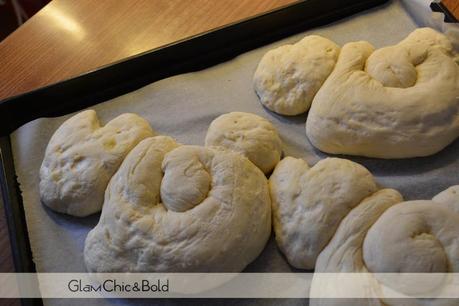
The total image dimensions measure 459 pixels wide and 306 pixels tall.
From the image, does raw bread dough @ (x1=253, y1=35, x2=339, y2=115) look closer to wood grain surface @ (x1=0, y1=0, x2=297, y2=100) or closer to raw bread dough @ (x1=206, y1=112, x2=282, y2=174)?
raw bread dough @ (x1=206, y1=112, x2=282, y2=174)

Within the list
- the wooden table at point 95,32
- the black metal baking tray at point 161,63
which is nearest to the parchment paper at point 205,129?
the black metal baking tray at point 161,63

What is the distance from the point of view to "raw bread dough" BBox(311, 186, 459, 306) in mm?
799

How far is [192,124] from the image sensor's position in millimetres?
1212

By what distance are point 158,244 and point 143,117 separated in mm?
455

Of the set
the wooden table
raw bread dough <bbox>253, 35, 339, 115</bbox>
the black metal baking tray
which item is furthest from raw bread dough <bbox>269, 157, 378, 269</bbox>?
the wooden table

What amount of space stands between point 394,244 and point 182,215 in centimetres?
40

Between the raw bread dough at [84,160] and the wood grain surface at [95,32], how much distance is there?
311mm

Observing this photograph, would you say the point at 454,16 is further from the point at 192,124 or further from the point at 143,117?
the point at 143,117

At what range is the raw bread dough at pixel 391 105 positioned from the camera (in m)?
1.02

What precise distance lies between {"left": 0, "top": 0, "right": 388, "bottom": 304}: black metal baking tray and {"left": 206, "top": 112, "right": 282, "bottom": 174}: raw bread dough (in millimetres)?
301

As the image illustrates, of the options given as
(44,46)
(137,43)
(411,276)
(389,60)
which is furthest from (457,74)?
(44,46)

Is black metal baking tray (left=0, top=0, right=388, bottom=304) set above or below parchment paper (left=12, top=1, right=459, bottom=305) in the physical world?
above

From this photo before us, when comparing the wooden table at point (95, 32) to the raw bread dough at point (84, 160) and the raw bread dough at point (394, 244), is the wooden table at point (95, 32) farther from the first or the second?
the raw bread dough at point (394, 244)

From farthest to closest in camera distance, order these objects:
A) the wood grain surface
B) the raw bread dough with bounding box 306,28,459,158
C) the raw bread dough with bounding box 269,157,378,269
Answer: the wood grain surface → the raw bread dough with bounding box 306,28,459,158 → the raw bread dough with bounding box 269,157,378,269
